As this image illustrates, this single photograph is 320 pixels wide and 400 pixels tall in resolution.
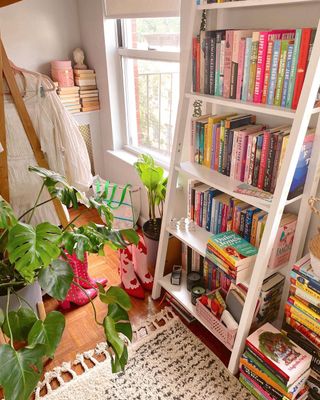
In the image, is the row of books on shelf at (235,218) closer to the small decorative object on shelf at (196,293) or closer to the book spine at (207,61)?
the small decorative object on shelf at (196,293)

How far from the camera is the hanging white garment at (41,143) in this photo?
165 centimetres

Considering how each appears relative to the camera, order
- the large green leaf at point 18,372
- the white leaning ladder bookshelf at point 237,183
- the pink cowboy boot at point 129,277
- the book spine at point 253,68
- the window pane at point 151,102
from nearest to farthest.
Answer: the large green leaf at point 18,372 < the white leaning ladder bookshelf at point 237,183 < the book spine at point 253,68 < the pink cowboy boot at point 129,277 < the window pane at point 151,102

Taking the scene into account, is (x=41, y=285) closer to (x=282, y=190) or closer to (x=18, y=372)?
(x=18, y=372)

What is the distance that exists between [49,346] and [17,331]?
16cm

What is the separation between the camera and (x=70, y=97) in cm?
266

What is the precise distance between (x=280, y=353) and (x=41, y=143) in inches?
58.1

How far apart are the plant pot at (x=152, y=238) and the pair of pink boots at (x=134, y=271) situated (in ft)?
0.40

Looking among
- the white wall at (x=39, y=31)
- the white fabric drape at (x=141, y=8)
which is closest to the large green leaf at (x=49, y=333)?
the white fabric drape at (x=141, y=8)

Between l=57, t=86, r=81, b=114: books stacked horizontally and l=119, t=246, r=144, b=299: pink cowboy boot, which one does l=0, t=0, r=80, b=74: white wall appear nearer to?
l=57, t=86, r=81, b=114: books stacked horizontally

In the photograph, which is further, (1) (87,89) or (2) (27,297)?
(1) (87,89)

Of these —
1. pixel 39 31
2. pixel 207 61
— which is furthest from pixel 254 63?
pixel 39 31

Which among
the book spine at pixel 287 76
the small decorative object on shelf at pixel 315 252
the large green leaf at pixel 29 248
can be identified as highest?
the book spine at pixel 287 76

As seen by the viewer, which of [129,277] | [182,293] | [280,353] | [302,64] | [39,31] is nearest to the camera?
[302,64]

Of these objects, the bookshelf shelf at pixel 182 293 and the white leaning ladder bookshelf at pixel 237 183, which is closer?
the white leaning ladder bookshelf at pixel 237 183
